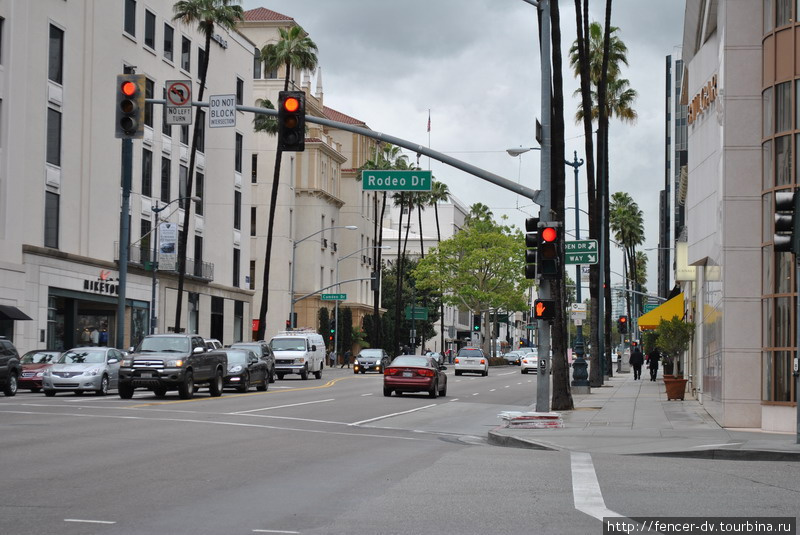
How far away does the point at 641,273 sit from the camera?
150875 mm

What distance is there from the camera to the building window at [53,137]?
48906 mm

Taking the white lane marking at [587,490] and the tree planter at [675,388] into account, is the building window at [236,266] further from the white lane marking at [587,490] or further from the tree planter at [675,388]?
the white lane marking at [587,490]

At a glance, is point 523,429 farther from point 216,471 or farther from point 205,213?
point 205,213

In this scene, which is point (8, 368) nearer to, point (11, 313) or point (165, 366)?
point (165, 366)

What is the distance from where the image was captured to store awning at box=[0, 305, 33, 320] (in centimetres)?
4325

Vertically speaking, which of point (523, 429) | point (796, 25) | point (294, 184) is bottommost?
point (523, 429)

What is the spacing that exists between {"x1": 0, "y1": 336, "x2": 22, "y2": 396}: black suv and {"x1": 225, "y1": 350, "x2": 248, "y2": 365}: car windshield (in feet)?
24.1

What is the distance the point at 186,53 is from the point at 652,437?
51153 millimetres

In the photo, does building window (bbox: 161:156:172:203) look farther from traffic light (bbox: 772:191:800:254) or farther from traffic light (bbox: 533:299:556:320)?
traffic light (bbox: 772:191:800:254)

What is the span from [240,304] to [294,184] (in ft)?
66.5

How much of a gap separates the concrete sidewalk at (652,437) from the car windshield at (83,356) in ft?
51.7

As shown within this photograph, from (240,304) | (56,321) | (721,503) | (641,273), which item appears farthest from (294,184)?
(721,503)

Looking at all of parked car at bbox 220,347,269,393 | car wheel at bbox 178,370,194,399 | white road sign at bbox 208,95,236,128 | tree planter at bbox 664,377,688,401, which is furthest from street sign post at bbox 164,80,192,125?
tree planter at bbox 664,377,688,401

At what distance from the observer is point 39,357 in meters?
38.5
